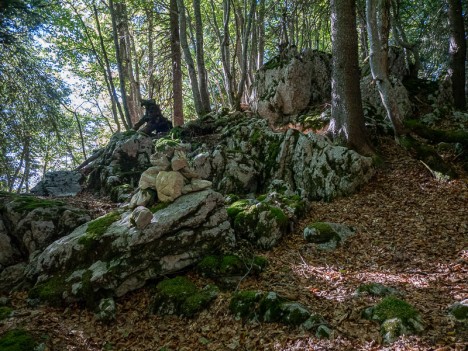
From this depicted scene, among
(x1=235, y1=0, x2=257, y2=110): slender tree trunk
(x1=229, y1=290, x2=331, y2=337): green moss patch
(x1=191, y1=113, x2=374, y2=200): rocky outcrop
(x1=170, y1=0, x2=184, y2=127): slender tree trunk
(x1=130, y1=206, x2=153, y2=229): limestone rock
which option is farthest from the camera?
(x1=170, y1=0, x2=184, y2=127): slender tree trunk

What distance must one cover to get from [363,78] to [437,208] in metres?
7.37

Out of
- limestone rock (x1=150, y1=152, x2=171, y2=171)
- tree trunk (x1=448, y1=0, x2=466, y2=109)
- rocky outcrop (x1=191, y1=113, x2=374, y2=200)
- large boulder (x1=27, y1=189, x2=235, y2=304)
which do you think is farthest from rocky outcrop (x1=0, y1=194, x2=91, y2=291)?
tree trunk (x1=448, y1=0, x2=466, y2=109)

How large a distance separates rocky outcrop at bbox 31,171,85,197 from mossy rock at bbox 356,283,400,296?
34.7 feet

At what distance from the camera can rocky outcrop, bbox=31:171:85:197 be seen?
11.2 m

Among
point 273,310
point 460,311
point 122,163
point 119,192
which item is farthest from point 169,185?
point 122,163

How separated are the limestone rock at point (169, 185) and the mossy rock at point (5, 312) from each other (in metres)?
2.99

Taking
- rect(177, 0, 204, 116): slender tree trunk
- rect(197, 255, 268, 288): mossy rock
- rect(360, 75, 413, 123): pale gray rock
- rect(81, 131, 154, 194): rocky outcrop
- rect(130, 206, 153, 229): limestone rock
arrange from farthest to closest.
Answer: rect(177, 0, 204, 116): slender tree trunk → rect(81, 131, 154, 194): rocky outcrop → rect(360, 75, 413, 123): pale gray rock → rect(130, 206, 153, 229): limestone rock → rect(197, 255, 268, 288): mossy rock

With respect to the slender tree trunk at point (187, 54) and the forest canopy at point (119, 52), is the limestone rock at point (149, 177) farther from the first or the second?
the slender tree trunk at point (187, 54)

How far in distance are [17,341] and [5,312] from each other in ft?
4.18

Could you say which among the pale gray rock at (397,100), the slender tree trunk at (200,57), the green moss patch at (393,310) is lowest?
the green moss patch at (393,310)

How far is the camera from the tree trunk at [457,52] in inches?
404

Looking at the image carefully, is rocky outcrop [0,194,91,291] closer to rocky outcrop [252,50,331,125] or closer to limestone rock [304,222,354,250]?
limestone rock [304,222,354,250]

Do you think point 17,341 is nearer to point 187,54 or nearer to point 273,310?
point 273,310

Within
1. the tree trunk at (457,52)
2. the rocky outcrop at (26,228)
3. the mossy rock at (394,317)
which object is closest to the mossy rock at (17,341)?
the rocky outcrop at (26,228)
